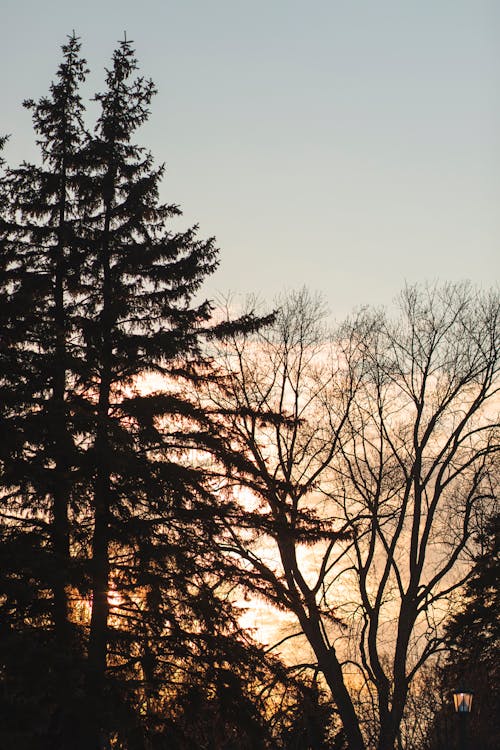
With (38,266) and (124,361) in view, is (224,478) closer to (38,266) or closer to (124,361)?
(124,361)

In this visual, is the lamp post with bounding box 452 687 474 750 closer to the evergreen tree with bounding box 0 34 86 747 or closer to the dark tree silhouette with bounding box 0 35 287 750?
the dark tree silhouette with bounding box 0 35 287 750

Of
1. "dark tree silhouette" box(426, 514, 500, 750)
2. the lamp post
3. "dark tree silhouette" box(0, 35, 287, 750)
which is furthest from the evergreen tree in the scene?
"dark tree silhouette" box(426, 514, 500, 750)

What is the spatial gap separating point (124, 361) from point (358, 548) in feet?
36.5

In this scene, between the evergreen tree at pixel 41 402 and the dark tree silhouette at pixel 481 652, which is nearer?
the evergreen tree at pixel 41 402

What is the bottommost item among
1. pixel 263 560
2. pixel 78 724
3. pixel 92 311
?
pixel 78 724

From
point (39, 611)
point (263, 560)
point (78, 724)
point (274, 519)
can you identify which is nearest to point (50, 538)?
point (39, 611)

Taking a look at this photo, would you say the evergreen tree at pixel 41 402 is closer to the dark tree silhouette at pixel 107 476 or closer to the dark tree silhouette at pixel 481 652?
the dark tree silhouette at pixel 107 476

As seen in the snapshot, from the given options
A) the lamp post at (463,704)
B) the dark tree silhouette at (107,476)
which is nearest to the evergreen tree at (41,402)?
the dark tree silhouette at (107,476)

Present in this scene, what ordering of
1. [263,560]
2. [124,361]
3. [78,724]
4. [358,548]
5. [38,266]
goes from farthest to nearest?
[358,548] → [263,560] → [38,266] → [124,361] → [78,724]

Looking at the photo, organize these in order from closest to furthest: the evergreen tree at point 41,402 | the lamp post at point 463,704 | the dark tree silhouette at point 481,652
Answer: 1. the evergreen tree at point 41,402
2. the lamp post at point 463,704
3. the dark tree silhouette at point 481,652

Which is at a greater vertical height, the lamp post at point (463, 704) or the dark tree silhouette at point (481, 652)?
the dark tree silhouette at point (481, 652)

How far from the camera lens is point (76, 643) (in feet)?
47.9


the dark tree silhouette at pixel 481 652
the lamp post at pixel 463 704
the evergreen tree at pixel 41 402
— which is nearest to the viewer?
the evergreen tree at pixel 41 402

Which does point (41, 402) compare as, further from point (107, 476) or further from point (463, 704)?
point (463, 704)
